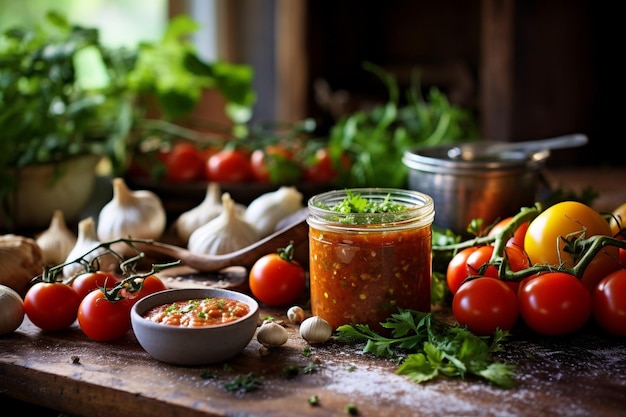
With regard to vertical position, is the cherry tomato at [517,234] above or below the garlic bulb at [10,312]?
above

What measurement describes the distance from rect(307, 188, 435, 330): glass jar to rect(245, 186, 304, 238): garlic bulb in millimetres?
464

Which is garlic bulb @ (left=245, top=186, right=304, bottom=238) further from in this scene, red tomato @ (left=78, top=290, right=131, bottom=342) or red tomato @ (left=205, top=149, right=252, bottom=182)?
red tomato @ (left=78, top=290, right=131, bottom=342)

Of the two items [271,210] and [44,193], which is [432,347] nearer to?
[271,210]

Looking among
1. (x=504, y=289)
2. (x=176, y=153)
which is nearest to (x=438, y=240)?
(x=504, y=289)

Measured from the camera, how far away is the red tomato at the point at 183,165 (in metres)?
2.20

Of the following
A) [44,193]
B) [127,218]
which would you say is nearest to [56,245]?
[127,218]

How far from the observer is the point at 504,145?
1.90 metres

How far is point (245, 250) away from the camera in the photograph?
5.26 feet

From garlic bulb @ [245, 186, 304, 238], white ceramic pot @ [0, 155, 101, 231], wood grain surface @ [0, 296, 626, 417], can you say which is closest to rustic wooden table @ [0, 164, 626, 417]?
wood grain surface @ [0, 296, 626, 417]

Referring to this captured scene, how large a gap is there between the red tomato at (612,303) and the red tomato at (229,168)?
1100mm

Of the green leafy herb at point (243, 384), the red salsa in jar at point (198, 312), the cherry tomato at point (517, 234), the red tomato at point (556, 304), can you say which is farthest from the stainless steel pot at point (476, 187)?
the green leafy herb at point (243, 384)

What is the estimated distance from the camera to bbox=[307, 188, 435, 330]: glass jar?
130 cm

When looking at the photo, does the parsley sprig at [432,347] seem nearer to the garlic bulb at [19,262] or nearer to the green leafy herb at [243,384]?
the green leafy herb at [243,384]

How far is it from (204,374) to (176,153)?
1143 millimetres
